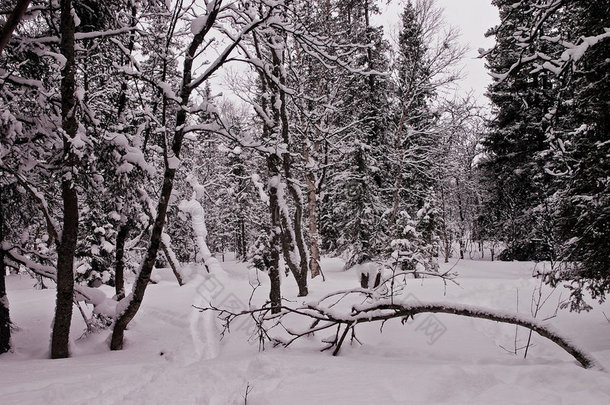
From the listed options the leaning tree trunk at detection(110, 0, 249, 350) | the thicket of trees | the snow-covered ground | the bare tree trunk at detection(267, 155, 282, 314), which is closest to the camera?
the snow-covered ground

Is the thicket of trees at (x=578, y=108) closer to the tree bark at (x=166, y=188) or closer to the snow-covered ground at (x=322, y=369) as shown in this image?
the snow-covered ground at (x=322, y=369)

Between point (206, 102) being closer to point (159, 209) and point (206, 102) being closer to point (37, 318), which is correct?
point (159, 209)

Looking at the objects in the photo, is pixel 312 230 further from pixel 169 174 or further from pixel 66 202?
pixel 66 202

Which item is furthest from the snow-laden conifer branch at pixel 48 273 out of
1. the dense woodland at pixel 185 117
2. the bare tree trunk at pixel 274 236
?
the bare tree trunk at pixel 274 236

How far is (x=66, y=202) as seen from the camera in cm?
614

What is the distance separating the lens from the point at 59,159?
21.1ft

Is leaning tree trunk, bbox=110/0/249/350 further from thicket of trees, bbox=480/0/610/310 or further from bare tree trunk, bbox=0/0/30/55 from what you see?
thicket of trees, bbox=480/0/610/310

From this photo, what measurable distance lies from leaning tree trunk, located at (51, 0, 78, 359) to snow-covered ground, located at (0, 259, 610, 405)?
21.0 inches

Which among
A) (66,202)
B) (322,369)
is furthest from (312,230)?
(322,369)

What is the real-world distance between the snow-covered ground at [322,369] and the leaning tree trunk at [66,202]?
533 millimetres

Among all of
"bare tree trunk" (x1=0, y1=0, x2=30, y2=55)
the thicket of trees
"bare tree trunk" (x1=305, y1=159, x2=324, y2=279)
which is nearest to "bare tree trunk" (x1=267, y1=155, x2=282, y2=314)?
the thicket of trees

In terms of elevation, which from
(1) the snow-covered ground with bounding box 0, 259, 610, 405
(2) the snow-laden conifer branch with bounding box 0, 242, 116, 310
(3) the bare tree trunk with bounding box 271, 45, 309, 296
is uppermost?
(3) the bare tree trunk with bounding box 271, 45, 309, 296

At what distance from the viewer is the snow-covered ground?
3.28 metres

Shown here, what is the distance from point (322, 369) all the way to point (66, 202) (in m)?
5.04
